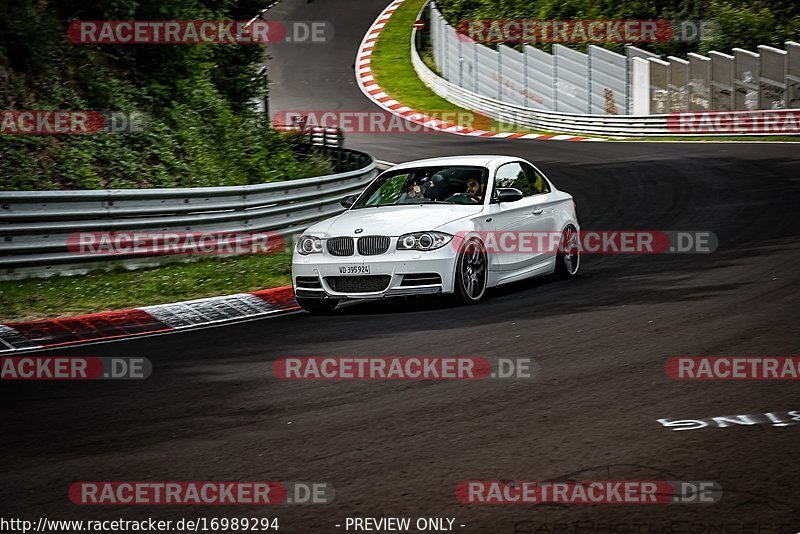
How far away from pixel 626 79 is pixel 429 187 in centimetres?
2773

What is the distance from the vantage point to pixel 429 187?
12172 millimetres

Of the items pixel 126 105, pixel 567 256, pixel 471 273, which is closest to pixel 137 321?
pixel 471 273

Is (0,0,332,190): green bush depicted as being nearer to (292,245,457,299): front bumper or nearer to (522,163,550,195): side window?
(292,245,457,299): front bumper

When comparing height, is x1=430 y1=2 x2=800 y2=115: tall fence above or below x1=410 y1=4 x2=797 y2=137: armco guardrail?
above

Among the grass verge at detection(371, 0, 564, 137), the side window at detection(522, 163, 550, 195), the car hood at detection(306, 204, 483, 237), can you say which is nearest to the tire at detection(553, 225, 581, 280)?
the side window at detection(522, 163, 550, 195)

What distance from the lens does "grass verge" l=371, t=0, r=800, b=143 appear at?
42.2 m

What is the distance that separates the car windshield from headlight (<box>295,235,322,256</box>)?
105 cm

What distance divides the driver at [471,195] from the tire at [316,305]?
5.37 ft

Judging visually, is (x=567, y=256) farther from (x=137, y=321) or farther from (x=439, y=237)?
(x=137, y=321)

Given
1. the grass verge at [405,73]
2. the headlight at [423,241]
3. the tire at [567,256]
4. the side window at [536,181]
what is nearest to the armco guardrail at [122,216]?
the side window at [536,181]

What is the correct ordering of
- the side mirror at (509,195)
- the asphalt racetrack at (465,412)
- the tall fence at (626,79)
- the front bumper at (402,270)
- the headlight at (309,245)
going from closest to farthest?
the asphalt racetrack at (465,412)
the front bumper at (402,270)
the headlight at (309,245)
the side mirror at (509,195)
the tall fence at (626,79)

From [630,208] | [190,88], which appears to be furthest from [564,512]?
[190,88]

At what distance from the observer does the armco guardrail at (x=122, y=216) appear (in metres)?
12.9

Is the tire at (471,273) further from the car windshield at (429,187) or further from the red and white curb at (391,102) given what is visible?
the red and white curb at (391,102)
